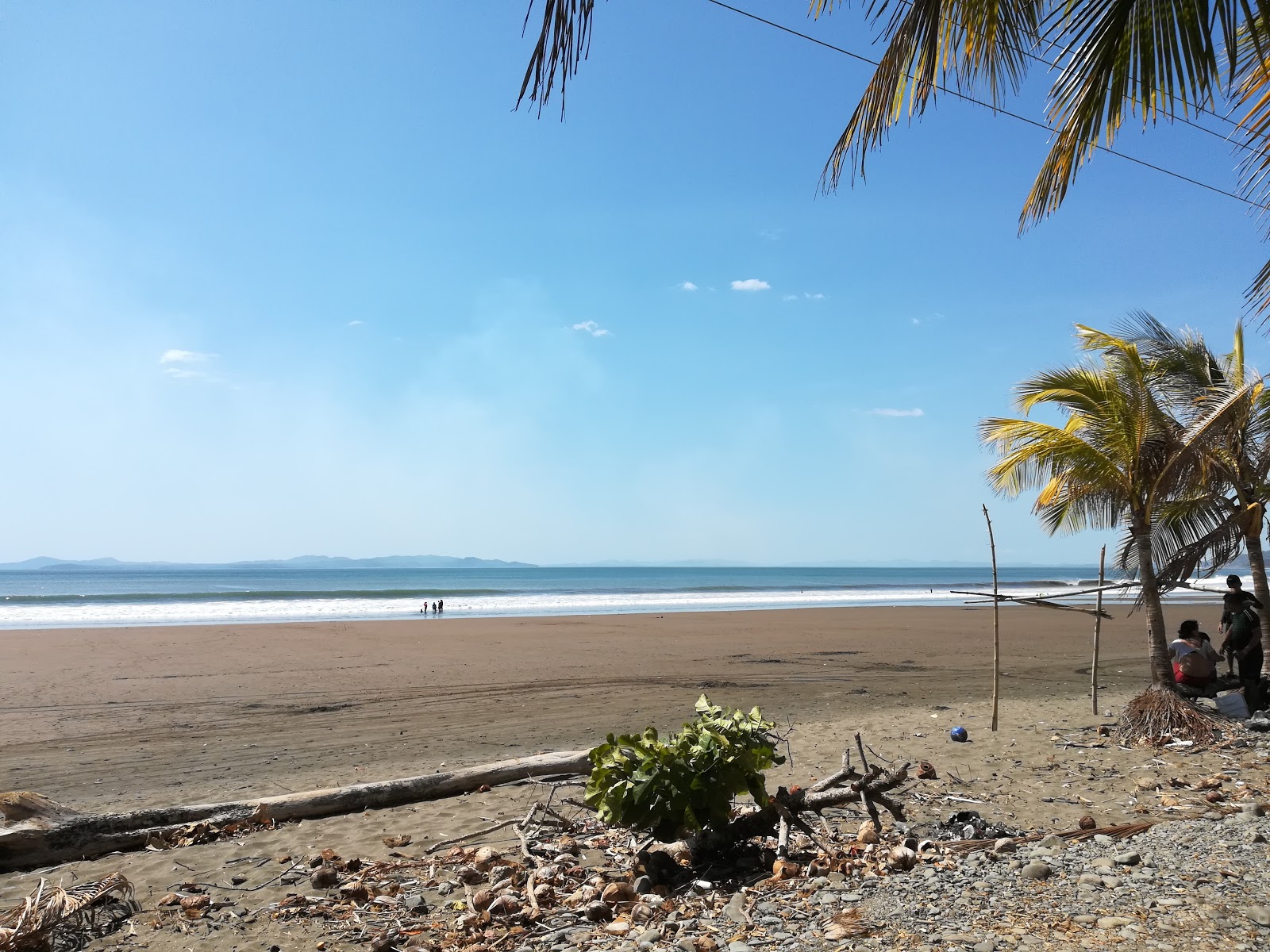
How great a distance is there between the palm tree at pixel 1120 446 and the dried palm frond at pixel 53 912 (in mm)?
9632

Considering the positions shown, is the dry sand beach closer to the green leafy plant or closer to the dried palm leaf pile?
the dried palm leaf pile

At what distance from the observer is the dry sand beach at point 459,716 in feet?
20.7

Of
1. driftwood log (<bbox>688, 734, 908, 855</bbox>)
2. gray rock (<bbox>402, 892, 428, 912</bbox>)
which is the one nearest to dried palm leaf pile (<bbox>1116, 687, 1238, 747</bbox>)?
driftwood log (<bbox>688, 734, 908, 855</bbox>)

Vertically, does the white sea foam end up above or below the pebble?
below

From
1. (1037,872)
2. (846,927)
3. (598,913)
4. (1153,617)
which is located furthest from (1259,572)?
(598,913)

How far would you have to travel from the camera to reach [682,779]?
15.7 feet

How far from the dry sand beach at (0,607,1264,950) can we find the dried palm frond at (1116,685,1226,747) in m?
0.37

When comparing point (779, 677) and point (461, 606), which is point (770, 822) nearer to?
point (779, 677)

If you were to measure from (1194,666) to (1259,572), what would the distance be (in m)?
1.45

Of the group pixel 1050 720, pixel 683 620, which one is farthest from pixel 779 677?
pixel 683 620

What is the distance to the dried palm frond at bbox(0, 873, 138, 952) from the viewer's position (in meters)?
4.17

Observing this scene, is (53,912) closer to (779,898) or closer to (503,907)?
(503,907)

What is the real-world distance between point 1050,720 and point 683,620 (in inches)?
769

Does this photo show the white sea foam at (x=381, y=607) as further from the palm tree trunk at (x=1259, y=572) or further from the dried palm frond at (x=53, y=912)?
the palm tree trunk at (x=1259, y=572)
